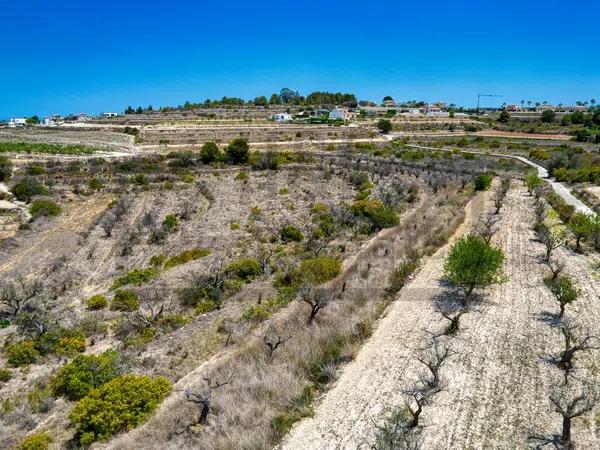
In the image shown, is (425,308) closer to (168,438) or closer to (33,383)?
(168,438)

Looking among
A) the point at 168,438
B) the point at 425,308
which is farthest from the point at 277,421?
the point at 425,308

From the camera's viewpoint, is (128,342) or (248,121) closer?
(128,342)

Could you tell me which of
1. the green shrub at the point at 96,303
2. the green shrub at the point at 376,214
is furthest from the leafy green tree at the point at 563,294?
the green shrub at the point at 96,303

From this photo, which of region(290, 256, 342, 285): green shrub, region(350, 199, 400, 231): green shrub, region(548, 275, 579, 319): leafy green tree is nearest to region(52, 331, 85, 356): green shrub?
region(290, 256, 342, 285): green shrub

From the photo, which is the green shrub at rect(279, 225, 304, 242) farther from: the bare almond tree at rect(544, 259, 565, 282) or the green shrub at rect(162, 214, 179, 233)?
the bare almond tree at rect(544, 259, 565, 282)

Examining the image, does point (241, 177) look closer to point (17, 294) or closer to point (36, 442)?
point (17, 294)
